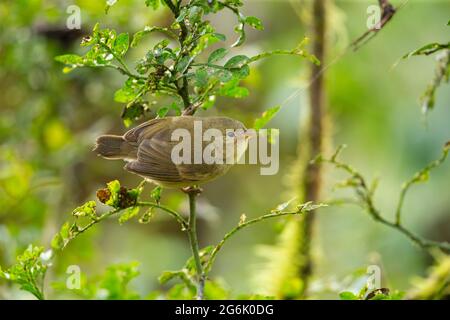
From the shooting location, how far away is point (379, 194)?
418 centimetres

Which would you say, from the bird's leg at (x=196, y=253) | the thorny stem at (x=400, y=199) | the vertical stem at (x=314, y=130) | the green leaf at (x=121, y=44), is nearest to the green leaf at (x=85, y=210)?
the bird's leg at (x=196, y=253)

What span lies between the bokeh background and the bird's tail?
2.83ft

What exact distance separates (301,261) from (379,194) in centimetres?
201

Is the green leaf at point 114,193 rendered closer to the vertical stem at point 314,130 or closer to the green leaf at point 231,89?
the green leaf at point 231,89

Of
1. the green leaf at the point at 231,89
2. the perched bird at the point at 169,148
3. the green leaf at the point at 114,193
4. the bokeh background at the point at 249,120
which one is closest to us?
the green leaf at the point at 114,193

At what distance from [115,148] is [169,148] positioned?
0.16 metres

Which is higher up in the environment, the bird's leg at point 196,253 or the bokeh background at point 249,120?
the bokeh background at point 249,120

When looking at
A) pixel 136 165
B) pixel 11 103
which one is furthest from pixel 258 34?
pixel 136 165

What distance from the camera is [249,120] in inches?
94.5

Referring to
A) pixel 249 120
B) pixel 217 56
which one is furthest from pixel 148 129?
pixel 249 120

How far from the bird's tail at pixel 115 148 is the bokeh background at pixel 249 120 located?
86 centimetres

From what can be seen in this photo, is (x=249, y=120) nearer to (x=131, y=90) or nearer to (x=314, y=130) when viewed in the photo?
(x=314, y=130)

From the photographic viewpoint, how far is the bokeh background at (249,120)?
267 centimetres
